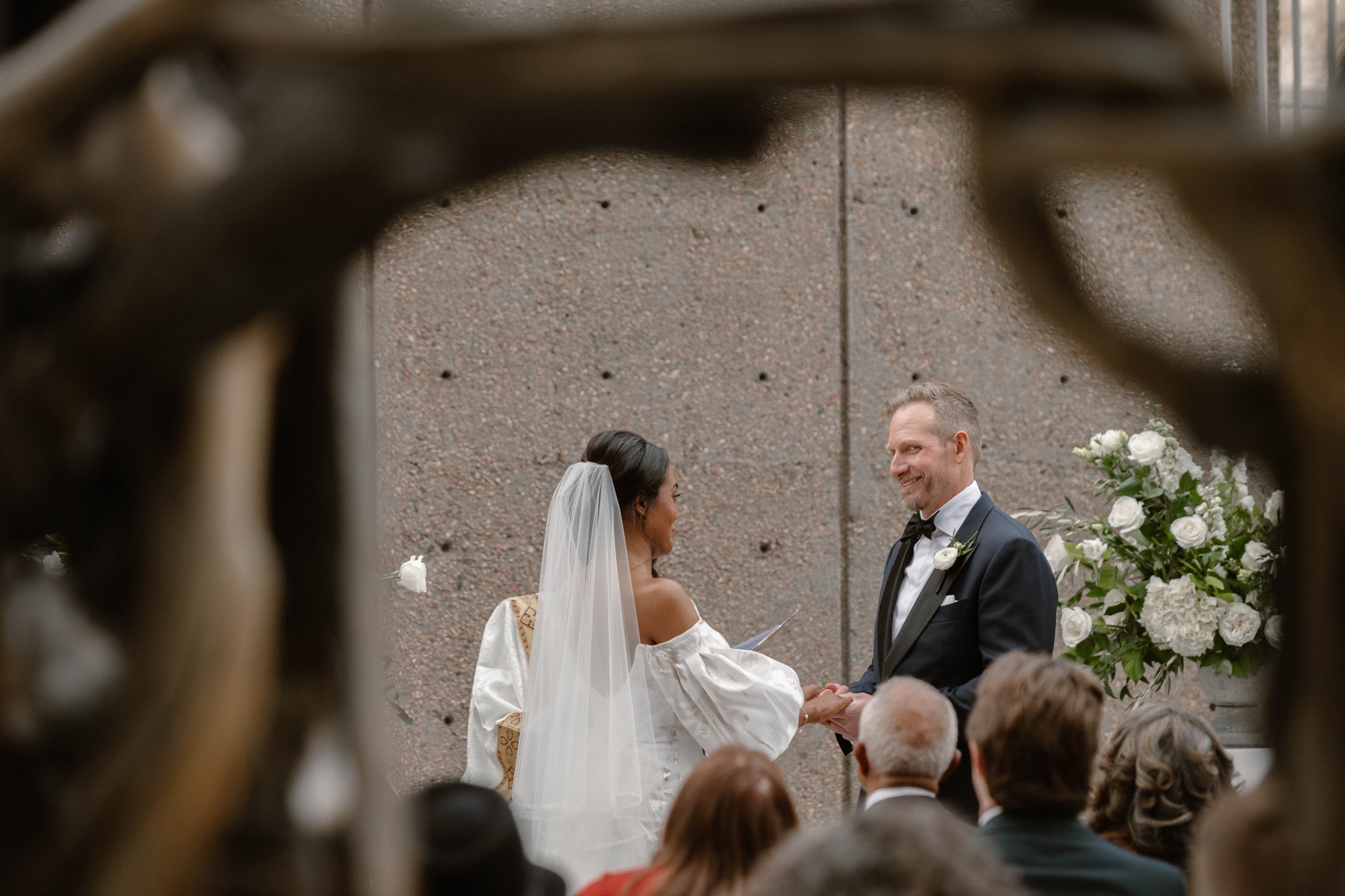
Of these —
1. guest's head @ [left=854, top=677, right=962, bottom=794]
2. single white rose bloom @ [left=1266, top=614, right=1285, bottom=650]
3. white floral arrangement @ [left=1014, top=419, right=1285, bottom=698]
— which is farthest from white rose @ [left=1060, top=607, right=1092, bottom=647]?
single white rose bloom @ [left=1266, top=614, right=1285, bottom=650]

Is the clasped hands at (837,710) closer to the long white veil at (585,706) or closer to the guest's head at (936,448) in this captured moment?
the long white veil at (585,706)

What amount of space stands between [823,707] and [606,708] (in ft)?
2.44

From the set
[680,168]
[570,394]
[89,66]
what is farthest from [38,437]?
[570,394]

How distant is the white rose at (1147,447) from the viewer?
3.52 meters

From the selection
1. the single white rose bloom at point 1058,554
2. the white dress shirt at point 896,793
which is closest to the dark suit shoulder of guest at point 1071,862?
the white dress shirt at point 896,793

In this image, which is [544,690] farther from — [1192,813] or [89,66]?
[89,66]

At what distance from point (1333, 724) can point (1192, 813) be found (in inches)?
77.1

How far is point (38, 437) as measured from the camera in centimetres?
56

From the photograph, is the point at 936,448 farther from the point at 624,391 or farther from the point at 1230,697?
the point at 624,391

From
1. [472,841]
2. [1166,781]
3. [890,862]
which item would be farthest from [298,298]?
[1166,781]

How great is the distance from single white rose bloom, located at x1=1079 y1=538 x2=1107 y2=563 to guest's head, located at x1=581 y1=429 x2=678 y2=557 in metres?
1.42

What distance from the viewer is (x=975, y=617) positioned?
153 inches

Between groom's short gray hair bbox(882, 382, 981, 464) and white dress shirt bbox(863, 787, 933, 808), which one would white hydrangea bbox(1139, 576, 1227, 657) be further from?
white dress shirt bbox(863, 787, 933, 808)

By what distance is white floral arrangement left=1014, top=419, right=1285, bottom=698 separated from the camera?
129 inches
